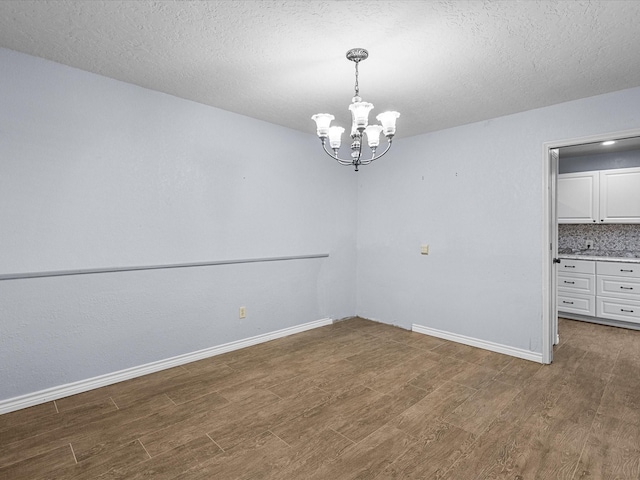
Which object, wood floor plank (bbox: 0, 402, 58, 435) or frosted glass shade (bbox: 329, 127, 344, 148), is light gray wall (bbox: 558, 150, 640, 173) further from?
wood floor plank (bbox: 0, 402, 58, 435)

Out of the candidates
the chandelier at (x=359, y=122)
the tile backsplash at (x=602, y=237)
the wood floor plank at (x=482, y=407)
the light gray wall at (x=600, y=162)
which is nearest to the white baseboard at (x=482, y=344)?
the wood floor plank at (x=482, y=407)

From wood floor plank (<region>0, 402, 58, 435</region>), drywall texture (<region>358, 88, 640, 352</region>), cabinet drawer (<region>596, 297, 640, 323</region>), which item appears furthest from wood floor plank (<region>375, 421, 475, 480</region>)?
cabinet drawer (<region>596, 297, 640, 323</region>)

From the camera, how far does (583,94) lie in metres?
2.87

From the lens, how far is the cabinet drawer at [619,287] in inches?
164

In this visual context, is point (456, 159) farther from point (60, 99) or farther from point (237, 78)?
point (60, 99)

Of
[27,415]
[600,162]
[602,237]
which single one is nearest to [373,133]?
[27,415]

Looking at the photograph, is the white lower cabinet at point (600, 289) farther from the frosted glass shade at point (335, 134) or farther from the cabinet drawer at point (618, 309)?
the frosted glass shade at point (335, 134)

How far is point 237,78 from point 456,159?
8.01 feet

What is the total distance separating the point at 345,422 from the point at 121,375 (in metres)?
1.83

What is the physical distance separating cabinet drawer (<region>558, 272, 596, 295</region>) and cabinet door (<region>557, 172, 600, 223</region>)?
2.61ft

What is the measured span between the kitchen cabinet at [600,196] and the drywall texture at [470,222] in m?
2.19

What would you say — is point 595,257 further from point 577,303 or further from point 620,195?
point 620,195

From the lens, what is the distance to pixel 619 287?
427 cm

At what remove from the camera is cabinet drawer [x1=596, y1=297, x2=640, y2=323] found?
163 inches
